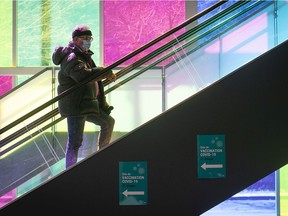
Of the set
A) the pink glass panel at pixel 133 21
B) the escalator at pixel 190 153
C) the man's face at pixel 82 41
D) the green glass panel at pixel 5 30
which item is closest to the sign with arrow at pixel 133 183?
the escalator at pixel 190 153

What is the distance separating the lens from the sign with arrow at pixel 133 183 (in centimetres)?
491

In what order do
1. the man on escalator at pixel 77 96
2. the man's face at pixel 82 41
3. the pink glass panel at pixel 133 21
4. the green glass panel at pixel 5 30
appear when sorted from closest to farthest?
the man on escalator at pixel 77 96
the man's face at pixel 82 41
the pink glass panel at pixel 133 21
the green glass panel at pixel 5 30

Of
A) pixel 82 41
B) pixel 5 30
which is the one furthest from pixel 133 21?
pixel 82 41

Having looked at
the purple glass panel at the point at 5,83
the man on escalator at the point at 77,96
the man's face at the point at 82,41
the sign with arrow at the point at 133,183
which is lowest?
the sign with arrow at the point at 133,183

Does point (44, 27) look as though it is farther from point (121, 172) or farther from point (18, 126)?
point (121, 172)

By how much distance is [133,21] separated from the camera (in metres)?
8.91

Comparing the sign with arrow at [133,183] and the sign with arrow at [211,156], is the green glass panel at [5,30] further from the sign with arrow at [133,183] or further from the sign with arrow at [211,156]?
the sign with arrow at [211,156]

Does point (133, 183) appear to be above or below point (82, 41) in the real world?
below

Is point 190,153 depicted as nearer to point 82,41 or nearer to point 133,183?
point 133,183

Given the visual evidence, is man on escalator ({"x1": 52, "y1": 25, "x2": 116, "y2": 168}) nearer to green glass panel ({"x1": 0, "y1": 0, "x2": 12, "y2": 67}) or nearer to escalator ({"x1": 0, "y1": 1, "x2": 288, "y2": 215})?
escalator ({"x1": 0, "y1": 1, "x2": 288, "y2": 215})

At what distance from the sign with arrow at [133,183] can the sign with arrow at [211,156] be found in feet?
1.64

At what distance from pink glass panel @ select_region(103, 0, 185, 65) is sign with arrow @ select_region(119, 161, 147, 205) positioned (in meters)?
4.09

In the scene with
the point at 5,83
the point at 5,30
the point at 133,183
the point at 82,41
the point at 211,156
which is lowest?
the point at 133,183

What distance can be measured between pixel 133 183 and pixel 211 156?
73 centimetres
